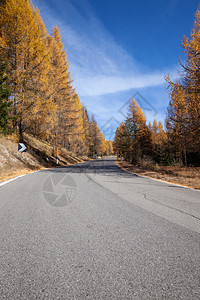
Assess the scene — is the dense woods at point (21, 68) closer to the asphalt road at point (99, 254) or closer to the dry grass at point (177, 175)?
the dry grass at point (177, 175)

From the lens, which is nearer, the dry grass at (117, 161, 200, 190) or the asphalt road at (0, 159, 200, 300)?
the asphalt road at (0, 159, 200, 300)

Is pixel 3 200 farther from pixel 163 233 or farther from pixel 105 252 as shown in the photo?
pixel 163 233

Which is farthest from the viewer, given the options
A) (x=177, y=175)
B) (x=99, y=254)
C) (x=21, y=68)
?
(x=21, y=68)

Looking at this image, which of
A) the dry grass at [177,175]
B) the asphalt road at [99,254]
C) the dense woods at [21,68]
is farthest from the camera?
the dense woods at [21,68]

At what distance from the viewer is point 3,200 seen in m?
4.09

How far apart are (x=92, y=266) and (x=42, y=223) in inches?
56.4

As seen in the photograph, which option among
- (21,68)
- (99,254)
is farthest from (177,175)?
(21,68)

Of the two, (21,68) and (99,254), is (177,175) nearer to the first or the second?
(99,254)

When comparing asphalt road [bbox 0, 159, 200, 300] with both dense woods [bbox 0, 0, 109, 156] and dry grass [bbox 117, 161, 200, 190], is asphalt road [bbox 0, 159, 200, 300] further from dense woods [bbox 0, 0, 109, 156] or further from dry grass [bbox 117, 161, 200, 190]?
dense woods [bbox 0, 0, 109, 156]

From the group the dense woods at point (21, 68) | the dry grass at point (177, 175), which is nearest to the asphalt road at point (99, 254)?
the dry grass at point (177, 175)

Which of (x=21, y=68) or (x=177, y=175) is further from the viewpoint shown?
(x=21, y=68)

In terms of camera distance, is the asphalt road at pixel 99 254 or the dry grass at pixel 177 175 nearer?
the asphalt road at pixel 99 254

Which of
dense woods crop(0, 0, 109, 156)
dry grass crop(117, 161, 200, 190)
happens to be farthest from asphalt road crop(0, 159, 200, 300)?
dense woods crop(0, 0, 109, 156)

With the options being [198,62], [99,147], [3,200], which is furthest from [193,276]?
[99,147]
